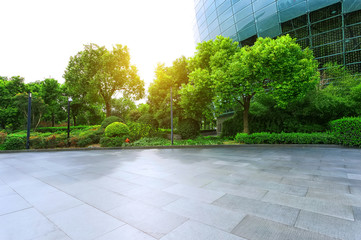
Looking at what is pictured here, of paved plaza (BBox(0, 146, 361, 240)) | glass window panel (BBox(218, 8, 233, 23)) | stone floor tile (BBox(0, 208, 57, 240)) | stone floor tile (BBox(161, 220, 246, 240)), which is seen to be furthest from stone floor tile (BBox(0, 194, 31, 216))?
glass window panel (BBox(218, 8, 233, 23))

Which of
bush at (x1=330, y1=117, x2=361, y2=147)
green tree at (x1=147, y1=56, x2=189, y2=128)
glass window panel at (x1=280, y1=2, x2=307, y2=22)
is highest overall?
glass window panel at (x1=280, y1=2, x2=307, y2=22)

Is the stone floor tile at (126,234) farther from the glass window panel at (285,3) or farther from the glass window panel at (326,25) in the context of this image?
the glass window panel at (326,25)

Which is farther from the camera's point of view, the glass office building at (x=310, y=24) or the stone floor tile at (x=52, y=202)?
the glass office building at (x=310, y=24)

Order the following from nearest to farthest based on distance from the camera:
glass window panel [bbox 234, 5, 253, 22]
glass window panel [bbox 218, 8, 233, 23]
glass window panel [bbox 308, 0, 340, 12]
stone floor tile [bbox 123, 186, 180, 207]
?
stone floor tile [bbox 123, 186, 180, 207] < glass window panel [bbox 308, 0, 340, 12] < glass window panel [bbox 234, 5, 253, 22] < glass window panel [bbox 218, 8, 233, 23]

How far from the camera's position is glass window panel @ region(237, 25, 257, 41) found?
68.7 feet

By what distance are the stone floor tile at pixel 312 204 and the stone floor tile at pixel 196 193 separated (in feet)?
3.24

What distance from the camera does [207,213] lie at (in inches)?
113

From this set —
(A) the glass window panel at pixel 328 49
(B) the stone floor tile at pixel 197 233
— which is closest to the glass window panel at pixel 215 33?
(A) the glass window panel at pixel 328 49

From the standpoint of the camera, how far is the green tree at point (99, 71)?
25.7 meters

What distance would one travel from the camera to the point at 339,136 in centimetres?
1124

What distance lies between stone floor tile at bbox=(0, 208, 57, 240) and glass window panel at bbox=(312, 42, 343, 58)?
25330mm

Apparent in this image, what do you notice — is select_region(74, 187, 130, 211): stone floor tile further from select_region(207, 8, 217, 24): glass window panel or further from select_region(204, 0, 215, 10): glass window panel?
select_region(204, 0, 215, 10): glass window panel

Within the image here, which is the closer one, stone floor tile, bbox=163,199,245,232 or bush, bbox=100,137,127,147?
stone floor tile, bbox=163,199,245,232


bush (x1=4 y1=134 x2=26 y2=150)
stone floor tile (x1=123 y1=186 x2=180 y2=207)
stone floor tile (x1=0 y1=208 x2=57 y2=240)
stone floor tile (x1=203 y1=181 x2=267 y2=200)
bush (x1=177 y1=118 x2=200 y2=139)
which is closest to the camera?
stone floor tile (x1=0 y1=208 x2=57 y2=240)
